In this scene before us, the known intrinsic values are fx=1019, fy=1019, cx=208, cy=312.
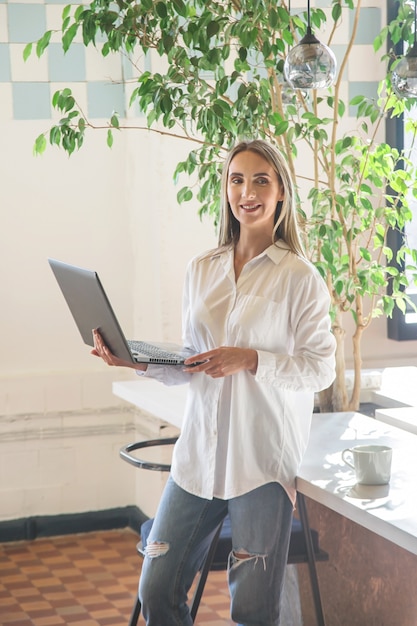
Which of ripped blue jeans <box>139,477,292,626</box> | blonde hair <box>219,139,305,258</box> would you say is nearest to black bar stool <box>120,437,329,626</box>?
ripped blue jeans <box>139,477,292,626</box>

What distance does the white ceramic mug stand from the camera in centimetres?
247

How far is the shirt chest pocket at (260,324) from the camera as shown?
98.0 inches

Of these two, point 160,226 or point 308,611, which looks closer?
point 308,611

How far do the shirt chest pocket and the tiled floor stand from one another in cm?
176

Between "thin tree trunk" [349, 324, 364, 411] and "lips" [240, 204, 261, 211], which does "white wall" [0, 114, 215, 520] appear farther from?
"lips" [240, 204, 261, 211]

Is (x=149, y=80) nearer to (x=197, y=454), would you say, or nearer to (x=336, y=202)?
(x=336, y=202)

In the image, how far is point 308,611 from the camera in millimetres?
3217

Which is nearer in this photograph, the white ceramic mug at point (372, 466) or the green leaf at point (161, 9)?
the white ceramic mug at point (372, 466)

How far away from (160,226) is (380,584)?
89.3 inches

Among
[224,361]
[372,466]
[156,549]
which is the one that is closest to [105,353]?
[224,361]

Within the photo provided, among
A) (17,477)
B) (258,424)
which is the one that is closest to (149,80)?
(258,424)

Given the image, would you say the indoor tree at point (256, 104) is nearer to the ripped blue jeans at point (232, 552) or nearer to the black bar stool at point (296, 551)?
the black bar stool at point (296, 551)

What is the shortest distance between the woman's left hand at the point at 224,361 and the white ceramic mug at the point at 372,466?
0.34m

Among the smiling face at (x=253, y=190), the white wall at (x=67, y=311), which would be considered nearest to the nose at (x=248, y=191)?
the smiling face at (x=253, y=190)
